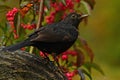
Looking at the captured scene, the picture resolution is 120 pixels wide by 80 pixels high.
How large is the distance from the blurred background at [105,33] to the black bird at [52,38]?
6.29 metres

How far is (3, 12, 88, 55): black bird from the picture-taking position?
4.38m

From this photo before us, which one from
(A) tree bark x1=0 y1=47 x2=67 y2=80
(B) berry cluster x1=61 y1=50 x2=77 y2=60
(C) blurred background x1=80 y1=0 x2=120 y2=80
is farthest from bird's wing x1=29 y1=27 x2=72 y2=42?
(C) blurred background x1=80 y1=0 x2=120 y2=80

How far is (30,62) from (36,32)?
Result: 9.6 inches

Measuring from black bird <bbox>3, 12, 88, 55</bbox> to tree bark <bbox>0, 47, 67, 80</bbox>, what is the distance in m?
0.08

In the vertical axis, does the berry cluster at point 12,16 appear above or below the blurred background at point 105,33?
above

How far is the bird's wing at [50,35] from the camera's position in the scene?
439 cm

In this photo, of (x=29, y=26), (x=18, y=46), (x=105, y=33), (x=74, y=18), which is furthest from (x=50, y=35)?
(x=105, y=33)

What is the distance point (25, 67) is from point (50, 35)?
312mm

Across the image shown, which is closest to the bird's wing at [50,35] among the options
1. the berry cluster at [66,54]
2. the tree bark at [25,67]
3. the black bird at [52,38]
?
the black bird at [52,38]

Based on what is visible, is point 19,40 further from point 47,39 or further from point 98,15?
point 98,15

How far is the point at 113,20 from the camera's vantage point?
12.0m

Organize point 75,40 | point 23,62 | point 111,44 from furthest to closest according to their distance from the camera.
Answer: point 111,44 < point 75,40 < point 23,62

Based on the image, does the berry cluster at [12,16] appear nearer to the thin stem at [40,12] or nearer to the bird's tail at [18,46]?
the thin stem at [40,12]

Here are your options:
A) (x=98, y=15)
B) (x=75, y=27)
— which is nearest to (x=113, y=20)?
(x=98, y=15)
